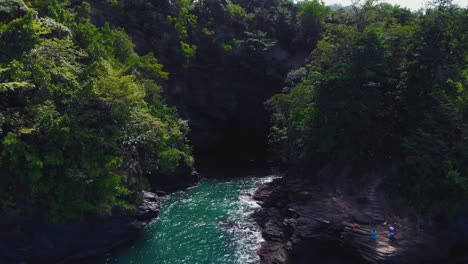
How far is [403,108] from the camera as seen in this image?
1177 inches

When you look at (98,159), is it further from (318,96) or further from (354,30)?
(354,30)

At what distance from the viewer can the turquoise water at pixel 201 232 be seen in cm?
2872

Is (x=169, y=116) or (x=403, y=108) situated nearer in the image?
(x=403, y=108)

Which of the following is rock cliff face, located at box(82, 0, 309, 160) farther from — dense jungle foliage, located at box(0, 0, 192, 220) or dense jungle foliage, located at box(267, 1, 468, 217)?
dense jungle foliage, located at box(267, 1, 468, 217)

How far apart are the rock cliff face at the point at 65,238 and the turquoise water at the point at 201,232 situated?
4.58 feet

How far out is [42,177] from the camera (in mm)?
25281

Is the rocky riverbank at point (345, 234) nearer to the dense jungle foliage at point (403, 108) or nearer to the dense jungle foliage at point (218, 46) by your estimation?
the dense jungle foliage at point (403, 108)

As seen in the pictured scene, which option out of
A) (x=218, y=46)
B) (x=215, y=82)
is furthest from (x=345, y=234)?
(x=215, y=82)

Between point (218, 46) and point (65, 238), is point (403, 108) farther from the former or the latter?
point (218, 46)

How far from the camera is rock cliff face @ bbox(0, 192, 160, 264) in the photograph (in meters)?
26.3

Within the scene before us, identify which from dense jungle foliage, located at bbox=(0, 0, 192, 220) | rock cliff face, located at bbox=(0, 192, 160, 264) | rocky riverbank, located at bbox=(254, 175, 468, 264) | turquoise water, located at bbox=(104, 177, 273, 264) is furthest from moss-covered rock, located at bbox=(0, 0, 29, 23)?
rocky riverbank, located at bbox=(254, 175, 468, 264)

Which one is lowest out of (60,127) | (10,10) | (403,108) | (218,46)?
(60,127)

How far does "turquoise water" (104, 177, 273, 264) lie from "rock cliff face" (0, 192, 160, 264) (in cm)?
140

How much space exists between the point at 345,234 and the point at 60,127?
2104 centimetres
